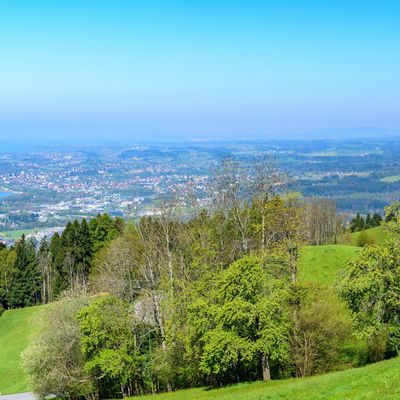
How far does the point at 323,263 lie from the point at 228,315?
25.7 meters

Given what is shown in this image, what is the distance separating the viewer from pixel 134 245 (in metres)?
59.9

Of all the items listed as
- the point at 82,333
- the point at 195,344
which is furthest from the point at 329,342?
the point at 82,333

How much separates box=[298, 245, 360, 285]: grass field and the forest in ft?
30.0

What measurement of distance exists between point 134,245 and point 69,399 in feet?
73.0

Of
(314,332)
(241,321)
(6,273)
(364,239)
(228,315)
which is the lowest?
(6,273)

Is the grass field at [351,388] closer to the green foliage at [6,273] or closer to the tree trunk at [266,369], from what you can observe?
the tree trunk at [266,369]

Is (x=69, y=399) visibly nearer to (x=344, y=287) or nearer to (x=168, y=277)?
(x=168, y=277)

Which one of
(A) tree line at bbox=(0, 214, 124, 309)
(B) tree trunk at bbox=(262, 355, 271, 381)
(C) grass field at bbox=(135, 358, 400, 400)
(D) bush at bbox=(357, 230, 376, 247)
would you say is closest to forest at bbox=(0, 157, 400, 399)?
(B) tree trunk at bbox=(262, 355, 271, 381)

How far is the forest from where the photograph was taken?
30547 mm

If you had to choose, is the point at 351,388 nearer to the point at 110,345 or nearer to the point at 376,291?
the point at 376,291

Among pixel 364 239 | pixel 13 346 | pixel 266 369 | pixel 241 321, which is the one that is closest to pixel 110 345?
pixel 241 321

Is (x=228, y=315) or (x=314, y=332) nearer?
(x=228, y=315)

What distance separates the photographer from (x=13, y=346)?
58156mm

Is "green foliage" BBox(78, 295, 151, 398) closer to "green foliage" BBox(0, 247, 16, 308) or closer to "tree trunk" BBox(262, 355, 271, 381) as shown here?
"tree trunk" BBox(262, 355, 271, 381)
